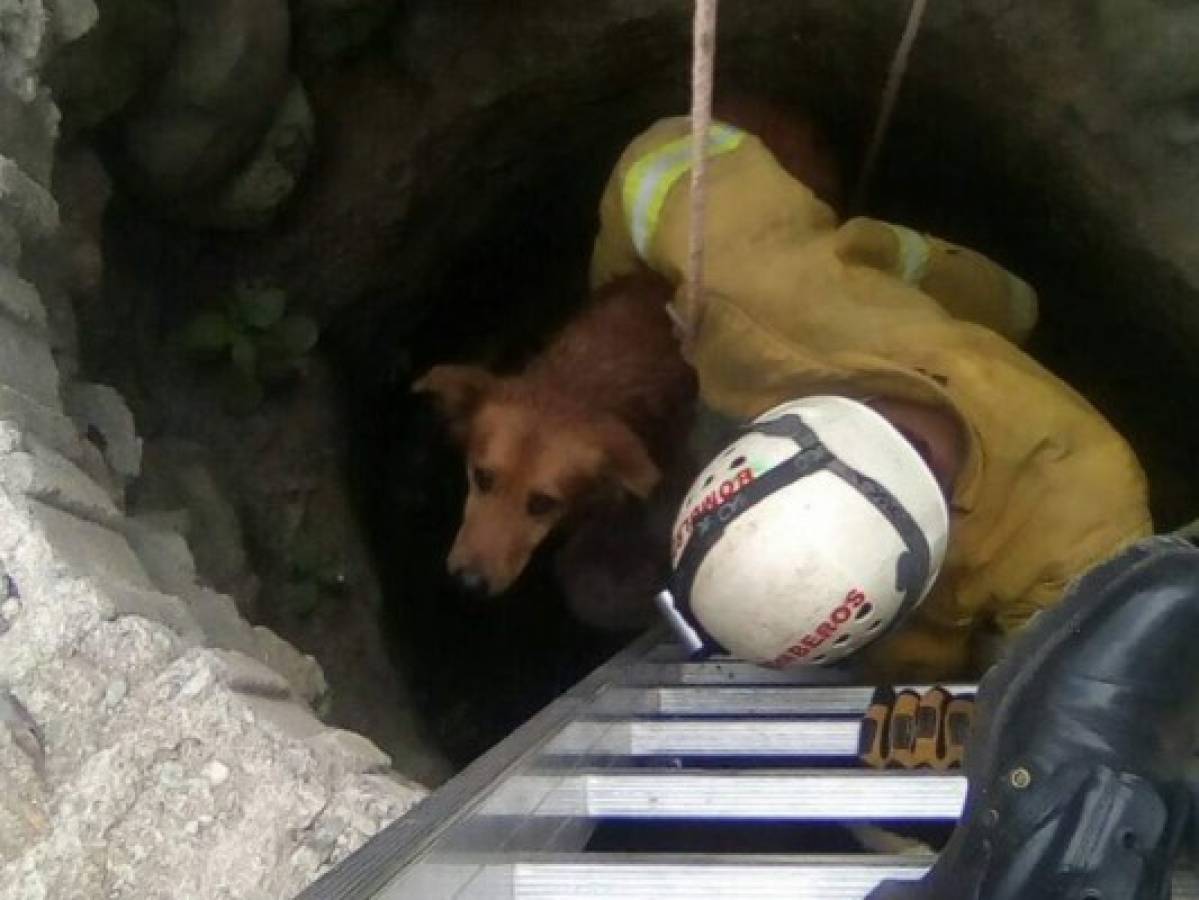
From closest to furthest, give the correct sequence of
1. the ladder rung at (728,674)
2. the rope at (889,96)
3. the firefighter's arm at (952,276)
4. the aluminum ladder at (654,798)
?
the aluminum ladder at (654,798), the ladder rung at (728,674), the firefighter's arm at (952,276), the rope at (889,96)

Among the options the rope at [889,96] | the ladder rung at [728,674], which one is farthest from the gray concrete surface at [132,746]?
the rope at [889,96]

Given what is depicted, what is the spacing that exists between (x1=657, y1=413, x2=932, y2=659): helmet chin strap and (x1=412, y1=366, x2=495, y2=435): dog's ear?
1268mm

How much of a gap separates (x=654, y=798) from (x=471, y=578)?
61.3 inches

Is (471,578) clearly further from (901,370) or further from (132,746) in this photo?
(132,746)

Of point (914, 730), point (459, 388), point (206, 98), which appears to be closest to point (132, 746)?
point (914, 730)

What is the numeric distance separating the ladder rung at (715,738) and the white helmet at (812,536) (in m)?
0.12

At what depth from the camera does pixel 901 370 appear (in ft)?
8.04

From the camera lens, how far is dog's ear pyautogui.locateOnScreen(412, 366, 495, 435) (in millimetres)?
3512

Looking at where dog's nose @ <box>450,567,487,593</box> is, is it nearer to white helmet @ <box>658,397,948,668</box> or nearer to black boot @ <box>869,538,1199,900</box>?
white helmet @ <box>658,397,948,668</box>

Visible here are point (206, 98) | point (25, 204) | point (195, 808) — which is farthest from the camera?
point (206, 98)

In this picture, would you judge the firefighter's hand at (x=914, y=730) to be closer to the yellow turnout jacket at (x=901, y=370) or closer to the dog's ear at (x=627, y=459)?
the yellow turnout jacket at (x=901, y=370)

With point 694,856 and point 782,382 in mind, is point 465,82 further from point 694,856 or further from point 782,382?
point 694,856

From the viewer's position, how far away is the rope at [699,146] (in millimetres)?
2113

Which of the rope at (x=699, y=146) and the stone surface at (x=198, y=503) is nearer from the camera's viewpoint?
the rope at (x=699, y=146)
